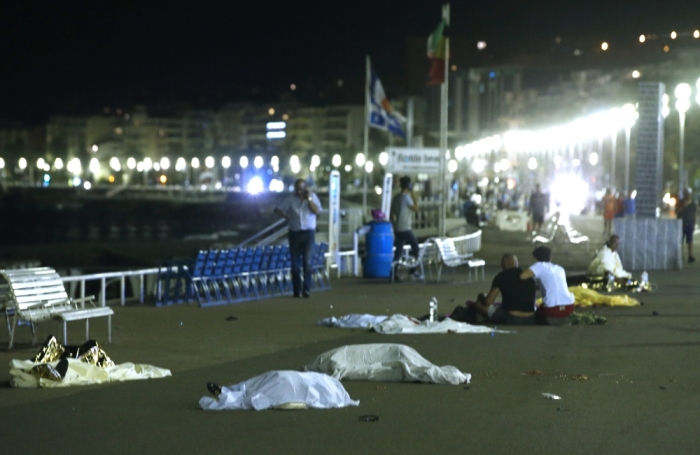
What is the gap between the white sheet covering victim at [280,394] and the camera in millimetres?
A: 8156

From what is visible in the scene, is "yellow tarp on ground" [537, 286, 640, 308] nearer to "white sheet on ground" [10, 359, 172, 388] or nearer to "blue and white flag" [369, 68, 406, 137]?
"white sheet on ground" [10, 359, 172, 388]

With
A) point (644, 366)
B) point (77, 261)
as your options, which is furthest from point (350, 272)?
point (77, 261)

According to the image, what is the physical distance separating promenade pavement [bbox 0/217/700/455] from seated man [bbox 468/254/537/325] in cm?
56

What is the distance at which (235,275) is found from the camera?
1770 cm

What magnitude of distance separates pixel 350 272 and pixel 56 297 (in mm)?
11025

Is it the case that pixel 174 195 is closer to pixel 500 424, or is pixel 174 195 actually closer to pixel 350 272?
pixel 350 272

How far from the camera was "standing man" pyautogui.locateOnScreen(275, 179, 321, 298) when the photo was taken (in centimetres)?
1756

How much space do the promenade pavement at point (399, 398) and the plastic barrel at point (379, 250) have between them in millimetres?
6414

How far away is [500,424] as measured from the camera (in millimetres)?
7676

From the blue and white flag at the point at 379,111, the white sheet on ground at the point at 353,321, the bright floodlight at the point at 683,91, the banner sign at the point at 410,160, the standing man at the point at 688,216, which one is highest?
the bright floodlight at the point at 683,91

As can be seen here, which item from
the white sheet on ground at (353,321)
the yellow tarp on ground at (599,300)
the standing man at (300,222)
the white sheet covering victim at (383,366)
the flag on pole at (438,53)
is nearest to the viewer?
the white sheet covering victim at (383,366)

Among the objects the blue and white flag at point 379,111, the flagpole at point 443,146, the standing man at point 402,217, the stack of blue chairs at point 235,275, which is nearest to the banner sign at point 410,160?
the flagpole at point 443,146

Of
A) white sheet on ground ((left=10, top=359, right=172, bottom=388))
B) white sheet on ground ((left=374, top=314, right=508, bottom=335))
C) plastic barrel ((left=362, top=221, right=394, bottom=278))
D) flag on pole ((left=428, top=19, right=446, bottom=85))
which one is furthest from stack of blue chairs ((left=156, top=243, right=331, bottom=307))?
flag on pole ((left=428, top=19, right=446, bottom=85))

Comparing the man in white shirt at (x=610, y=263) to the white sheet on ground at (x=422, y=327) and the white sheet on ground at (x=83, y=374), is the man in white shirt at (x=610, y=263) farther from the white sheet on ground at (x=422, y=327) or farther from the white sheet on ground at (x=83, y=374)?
the white sheet on ground at (x=83, y=374)
